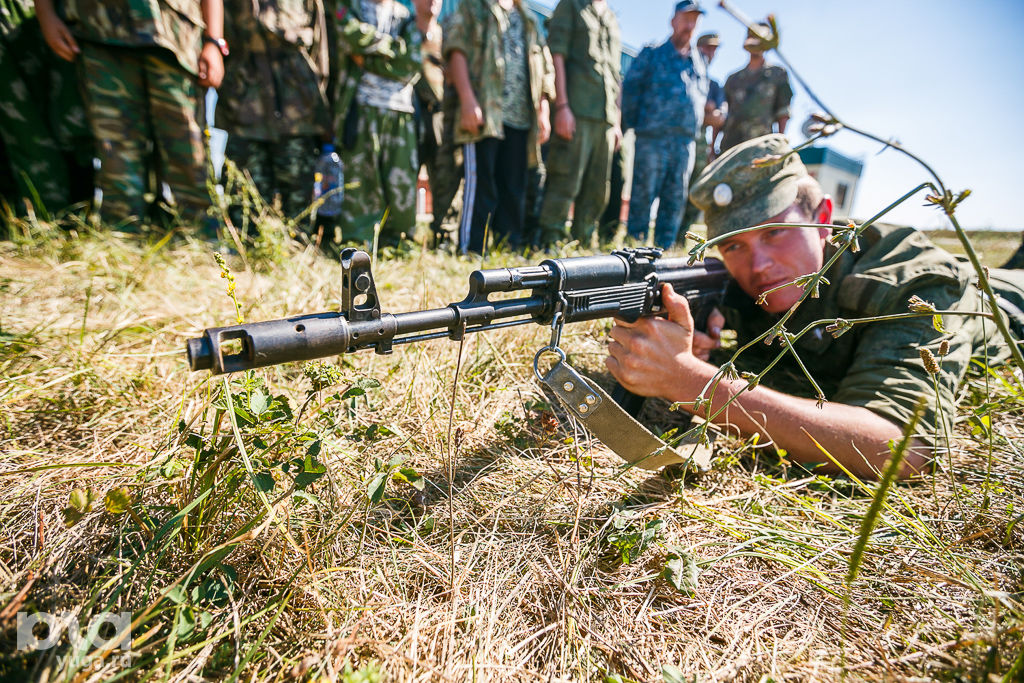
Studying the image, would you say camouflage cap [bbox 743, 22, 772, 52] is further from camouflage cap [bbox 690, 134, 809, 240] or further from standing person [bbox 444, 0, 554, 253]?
standing person [bbox 444, 0, 554, 253]

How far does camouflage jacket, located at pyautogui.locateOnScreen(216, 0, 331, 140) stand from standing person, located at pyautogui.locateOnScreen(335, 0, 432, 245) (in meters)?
0.28

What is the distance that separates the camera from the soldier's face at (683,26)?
6156 mm

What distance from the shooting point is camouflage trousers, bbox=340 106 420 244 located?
4.46m

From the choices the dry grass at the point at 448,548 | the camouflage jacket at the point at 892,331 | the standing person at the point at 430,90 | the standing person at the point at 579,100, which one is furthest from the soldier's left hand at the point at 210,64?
the camouflage jacket at the point at 892,331

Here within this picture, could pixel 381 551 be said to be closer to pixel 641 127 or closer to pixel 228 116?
pixel 228 116

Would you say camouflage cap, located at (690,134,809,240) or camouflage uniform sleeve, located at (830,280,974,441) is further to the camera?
camouflage cap, located at (690,134,809,240)

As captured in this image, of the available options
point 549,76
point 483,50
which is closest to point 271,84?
point 483,50

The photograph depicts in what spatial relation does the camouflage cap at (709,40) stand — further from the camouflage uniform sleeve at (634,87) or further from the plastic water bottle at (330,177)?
the plastic water bottle at (330,177)

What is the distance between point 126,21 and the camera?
3281mm

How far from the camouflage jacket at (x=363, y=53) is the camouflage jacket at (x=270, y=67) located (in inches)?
7.9

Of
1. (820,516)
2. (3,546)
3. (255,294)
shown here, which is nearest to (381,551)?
(3,546)

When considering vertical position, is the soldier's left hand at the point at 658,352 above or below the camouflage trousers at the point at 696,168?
below

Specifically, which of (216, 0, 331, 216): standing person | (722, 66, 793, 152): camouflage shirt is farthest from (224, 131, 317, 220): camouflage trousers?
(722, 66, 793, 152): camouflage shirt

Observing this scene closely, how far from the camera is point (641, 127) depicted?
656 centimetres
